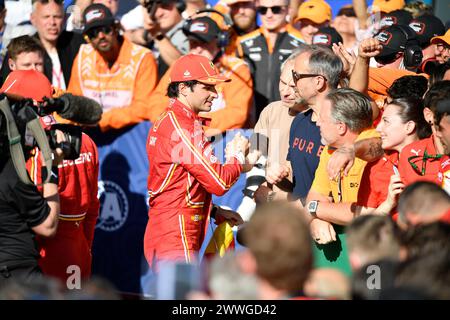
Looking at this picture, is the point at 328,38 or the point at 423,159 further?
the point at 328,38

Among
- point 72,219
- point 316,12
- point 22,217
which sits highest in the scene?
point 316,12

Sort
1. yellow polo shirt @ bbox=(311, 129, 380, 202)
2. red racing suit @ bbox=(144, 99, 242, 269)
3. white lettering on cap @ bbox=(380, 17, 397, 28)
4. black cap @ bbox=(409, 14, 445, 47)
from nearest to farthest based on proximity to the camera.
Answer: yellow polo shirt @ bbox=(311, 129, 380, 202)
red racing suit @ bbox=(144, 99, 242, 269)
black cap @ bbox=(409, 14, 445, 47)
white lettering on cap @ bbox=(380, 17, 397, 28)

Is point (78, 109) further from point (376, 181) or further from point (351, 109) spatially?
point (376, 181)

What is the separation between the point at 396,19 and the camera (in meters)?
7.97

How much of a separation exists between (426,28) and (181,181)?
8.25 feet

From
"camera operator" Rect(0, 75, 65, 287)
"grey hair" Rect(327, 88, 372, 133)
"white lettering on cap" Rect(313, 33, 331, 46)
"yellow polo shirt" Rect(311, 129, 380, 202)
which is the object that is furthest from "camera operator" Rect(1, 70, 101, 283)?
"white lettering on cap" Rect(313, 33, 331, 46)

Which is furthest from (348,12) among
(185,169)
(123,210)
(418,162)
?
(418,162)

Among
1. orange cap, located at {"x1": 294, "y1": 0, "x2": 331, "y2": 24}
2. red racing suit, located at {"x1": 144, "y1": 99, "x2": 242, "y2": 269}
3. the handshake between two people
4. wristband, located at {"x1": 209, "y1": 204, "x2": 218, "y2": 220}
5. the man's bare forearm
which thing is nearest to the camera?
the man's bare forearm

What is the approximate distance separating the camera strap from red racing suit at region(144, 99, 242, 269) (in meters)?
1.34

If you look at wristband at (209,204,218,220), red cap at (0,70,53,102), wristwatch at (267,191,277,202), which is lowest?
wristband at (209,204,218,220)

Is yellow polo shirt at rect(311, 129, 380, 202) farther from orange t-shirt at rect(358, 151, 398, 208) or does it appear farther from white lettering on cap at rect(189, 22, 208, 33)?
white lettering on cap at rect(189, 22, 208, 33)

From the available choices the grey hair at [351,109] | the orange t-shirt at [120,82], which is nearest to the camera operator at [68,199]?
the grey hair at [351,109]

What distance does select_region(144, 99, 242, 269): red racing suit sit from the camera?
6449mm

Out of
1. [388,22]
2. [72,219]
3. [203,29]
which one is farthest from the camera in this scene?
[203,29]
